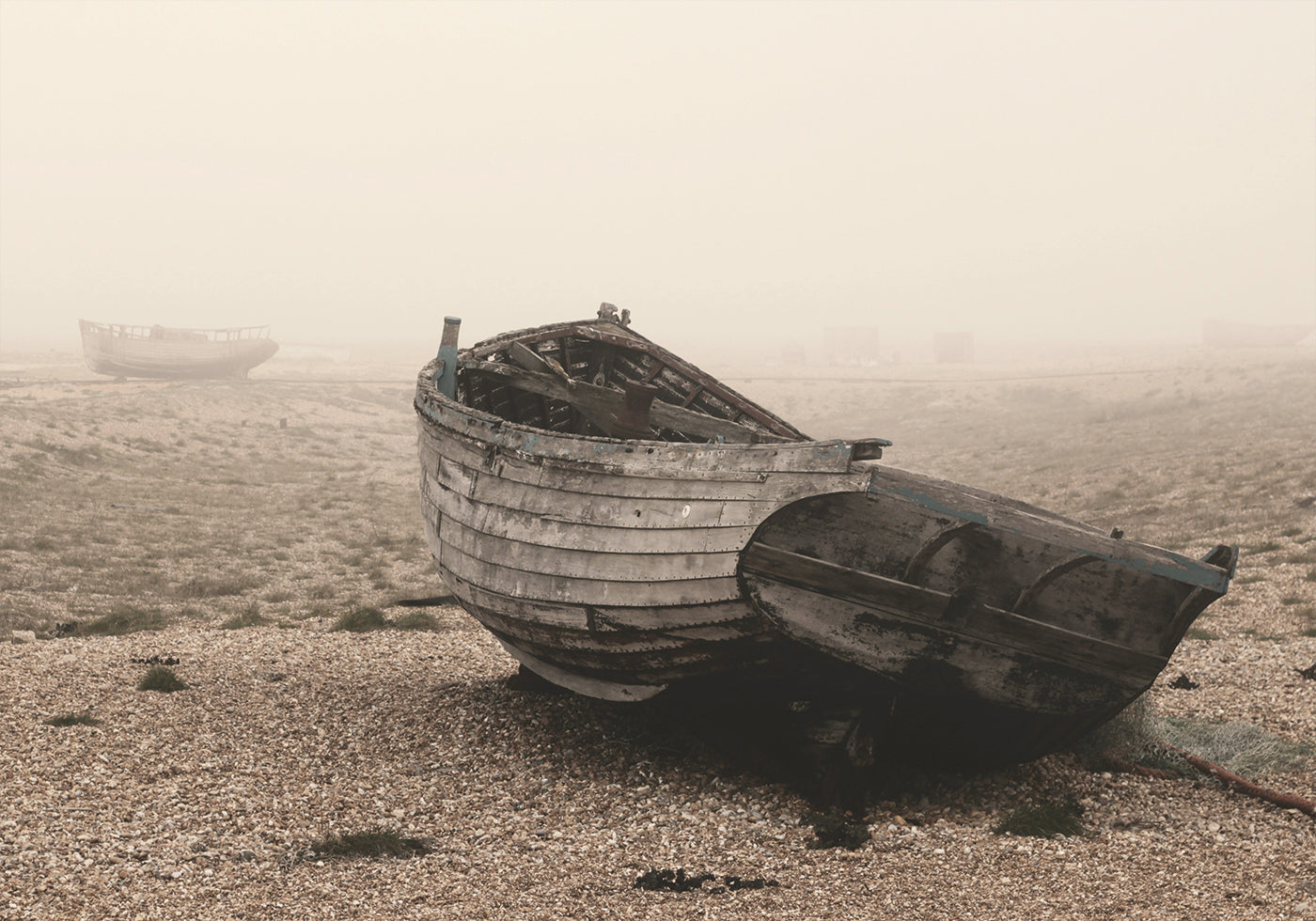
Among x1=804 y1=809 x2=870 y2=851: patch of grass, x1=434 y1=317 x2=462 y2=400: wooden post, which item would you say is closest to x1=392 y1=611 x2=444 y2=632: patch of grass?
x1=434 y1=317 x2=462 y2=400: wooden post

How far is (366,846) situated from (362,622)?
7.19 m

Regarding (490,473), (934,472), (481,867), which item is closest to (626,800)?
(481,867)

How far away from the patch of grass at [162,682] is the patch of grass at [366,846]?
3723 mm

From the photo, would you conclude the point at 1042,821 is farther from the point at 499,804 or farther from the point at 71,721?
the point at 71,721

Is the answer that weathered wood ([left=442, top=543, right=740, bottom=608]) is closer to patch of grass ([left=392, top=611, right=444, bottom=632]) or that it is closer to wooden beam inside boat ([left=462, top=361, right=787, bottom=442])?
wooden beam inside boat ([left=462, top=361, right=787, bottom=442])

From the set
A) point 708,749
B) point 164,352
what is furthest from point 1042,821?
point 164,352

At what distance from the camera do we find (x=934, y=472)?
31984mm

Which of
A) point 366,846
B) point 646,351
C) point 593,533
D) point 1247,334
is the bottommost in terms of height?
point 366,846

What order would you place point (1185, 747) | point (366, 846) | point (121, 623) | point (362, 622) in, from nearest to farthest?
point (366, 846), point (1185, 747), point (121, 623), point (362, 622)

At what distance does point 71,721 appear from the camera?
28.4 feet

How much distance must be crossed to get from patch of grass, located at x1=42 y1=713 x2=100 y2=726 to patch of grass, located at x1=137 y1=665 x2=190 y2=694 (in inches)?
40.7

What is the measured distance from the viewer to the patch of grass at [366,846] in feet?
22.4

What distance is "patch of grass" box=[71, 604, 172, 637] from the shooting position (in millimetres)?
12914

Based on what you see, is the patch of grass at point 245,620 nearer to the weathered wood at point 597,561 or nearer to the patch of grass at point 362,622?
the patch of grass at point 362,622
